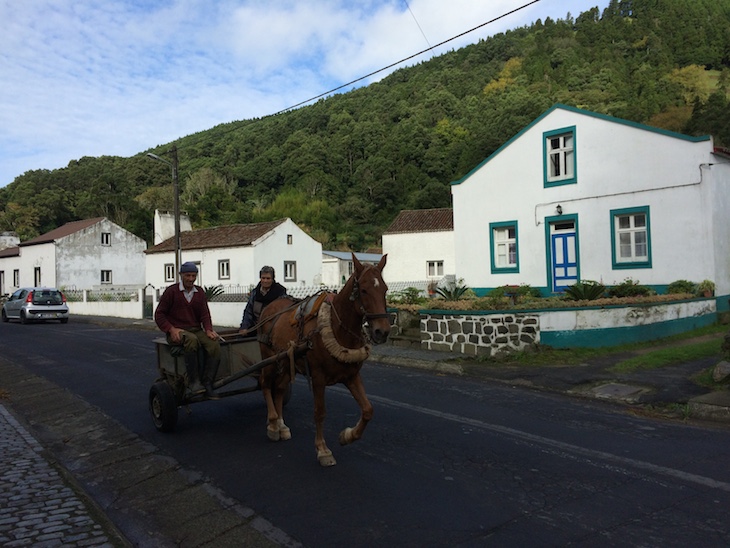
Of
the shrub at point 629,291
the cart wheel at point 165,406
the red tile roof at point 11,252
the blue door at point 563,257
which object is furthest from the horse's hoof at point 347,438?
the red tile roof at point 11,252

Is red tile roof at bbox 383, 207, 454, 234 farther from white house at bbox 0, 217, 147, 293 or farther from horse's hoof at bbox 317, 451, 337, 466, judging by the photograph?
horse's hoof at bbox 317, 451, 337, 466

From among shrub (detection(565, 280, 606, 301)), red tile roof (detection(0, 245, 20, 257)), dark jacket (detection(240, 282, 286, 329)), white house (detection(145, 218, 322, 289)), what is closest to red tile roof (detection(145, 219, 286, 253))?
white house (detection(145, 218, 322, 289))

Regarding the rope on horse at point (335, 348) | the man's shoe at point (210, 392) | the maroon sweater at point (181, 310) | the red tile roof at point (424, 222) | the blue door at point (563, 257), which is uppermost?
the red tile roof at point (424, 222)

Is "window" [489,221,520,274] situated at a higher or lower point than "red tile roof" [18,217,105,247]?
lower

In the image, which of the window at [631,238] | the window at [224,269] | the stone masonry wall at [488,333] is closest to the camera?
the stone masonry wall at [488,333]

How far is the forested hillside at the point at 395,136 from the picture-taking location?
2657 inches

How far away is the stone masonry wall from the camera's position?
12055 millimetres

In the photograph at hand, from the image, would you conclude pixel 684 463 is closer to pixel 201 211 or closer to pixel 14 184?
pixel 201 211

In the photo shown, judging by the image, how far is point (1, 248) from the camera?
50688 millimetres

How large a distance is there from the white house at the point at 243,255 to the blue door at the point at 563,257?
18.7 metres

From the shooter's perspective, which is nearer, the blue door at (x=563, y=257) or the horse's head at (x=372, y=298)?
the horse's head at (x=372, y=298)

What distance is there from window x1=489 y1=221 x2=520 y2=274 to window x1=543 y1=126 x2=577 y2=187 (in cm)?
221

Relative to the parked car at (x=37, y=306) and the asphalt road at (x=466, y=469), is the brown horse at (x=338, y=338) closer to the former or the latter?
the asphalt road at (x=466, y=469)

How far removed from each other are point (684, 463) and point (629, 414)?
7.66 feet
